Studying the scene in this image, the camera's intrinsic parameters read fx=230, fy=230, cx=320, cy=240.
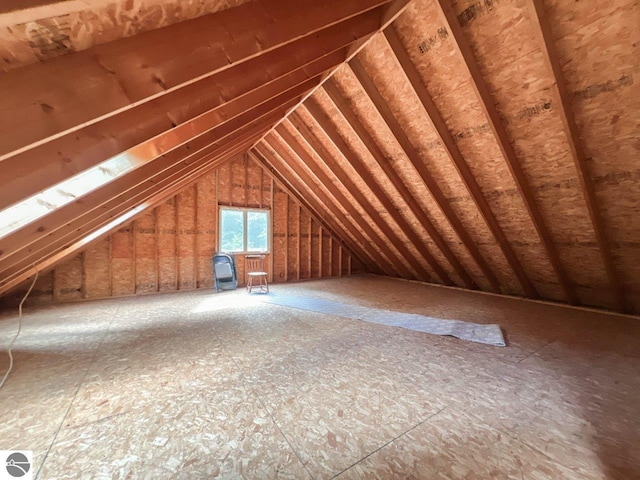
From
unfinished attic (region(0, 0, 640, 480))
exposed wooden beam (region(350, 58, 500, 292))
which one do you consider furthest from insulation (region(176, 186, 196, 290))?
exposed wooden beam (region(350, 58, 500, 292))

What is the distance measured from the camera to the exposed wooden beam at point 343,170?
381 centimetres

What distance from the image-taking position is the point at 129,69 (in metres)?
0.87

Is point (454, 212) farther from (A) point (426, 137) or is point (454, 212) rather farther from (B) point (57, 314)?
(B) point (57, 314)

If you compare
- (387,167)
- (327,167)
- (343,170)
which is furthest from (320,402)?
(327,167)

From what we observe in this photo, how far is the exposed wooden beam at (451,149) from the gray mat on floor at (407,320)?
58.5 inches

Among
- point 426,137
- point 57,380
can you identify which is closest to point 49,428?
point 57,380

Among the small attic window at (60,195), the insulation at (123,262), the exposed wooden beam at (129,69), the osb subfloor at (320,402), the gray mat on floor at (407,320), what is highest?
the exposed wooden beam at (129,69)

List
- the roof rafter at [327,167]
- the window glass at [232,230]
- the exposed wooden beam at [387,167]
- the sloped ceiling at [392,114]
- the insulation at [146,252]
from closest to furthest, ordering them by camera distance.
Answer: the sloped ceiling at [392,114] → the exposed wooden beam at [387,167] → the roof rafter at [327,167] → the insulation at [146,252] → the window glass at [232,230]

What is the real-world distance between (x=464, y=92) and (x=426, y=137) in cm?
68

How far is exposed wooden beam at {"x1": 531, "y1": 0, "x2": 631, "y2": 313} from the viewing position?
1859 millimetres

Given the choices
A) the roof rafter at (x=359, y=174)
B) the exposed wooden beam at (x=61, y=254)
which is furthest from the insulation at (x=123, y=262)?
the roof rafter at (x=359, y=174)

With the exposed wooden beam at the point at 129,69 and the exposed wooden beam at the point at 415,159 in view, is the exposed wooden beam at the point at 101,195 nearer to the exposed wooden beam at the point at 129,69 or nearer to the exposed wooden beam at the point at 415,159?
the exposed wooden beam at the point at 129,69

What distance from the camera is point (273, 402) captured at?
1.68 meters

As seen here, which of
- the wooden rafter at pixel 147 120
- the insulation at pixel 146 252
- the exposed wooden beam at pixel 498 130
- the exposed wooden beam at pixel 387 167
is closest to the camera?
the wooden rafter at pixel 147 120
